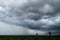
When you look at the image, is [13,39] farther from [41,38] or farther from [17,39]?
[41,38]

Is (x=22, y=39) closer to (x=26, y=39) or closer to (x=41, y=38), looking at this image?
(x=26, y=39)

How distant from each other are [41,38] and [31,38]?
4040 mm

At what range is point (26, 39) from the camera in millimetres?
54219

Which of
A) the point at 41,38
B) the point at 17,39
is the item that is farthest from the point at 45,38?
the point at 17,39

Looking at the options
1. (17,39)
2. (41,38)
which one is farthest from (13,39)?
(41,38)

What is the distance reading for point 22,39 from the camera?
54375 millimetres

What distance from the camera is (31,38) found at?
54.2 m

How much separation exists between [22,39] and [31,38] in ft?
11.7

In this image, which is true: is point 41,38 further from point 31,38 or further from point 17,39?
point 17,39

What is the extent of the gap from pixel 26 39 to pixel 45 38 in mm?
8188

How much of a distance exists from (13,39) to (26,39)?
5.81 metres

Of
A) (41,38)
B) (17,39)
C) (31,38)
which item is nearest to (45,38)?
(41,38)

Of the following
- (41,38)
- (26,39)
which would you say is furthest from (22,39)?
(41,38)

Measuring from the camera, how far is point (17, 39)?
180ft
